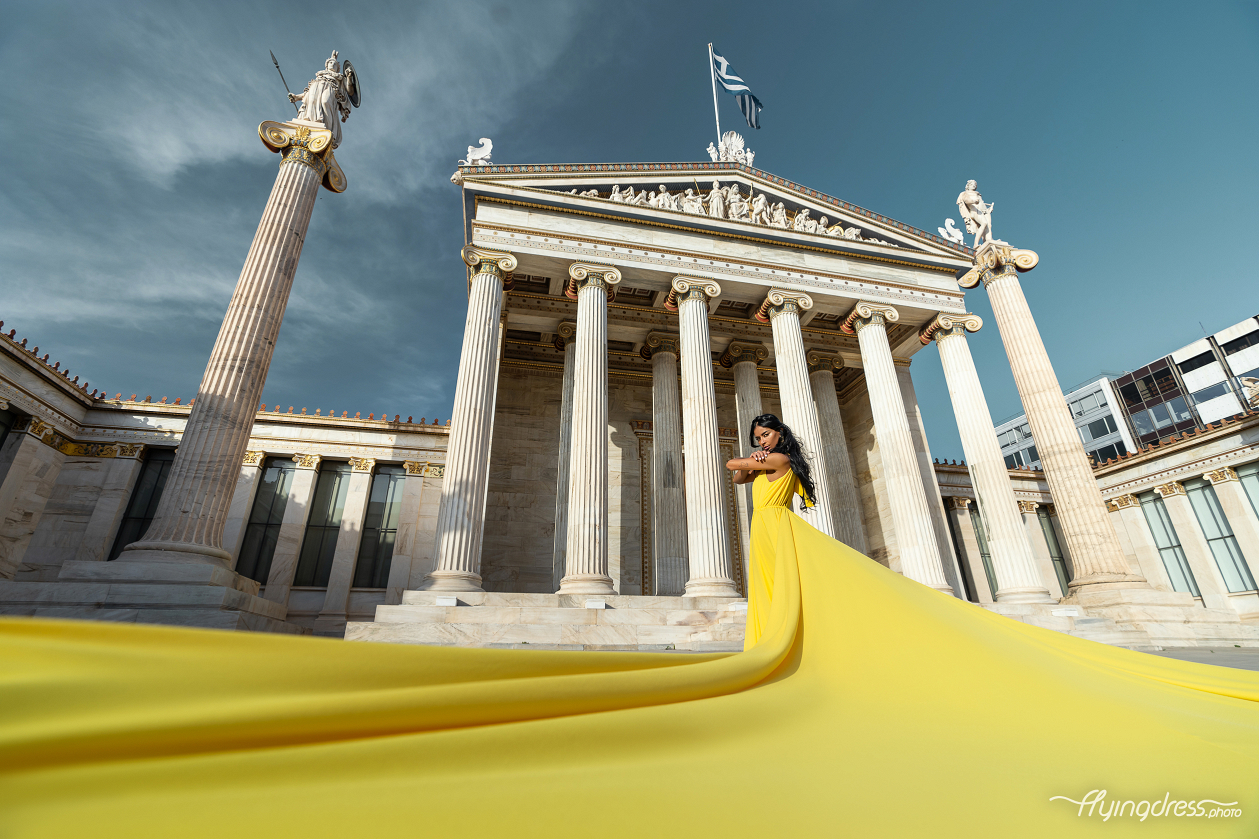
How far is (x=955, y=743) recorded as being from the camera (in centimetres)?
241

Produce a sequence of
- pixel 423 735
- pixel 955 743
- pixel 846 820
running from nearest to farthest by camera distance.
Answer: pixel 423 735
pixel 846 820
pixel 955 743

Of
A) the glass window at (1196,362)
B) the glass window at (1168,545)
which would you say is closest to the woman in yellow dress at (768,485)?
the glass window at (1168,545)

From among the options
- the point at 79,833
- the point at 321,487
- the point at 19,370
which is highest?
the point at 19,370

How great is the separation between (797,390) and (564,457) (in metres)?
7.65

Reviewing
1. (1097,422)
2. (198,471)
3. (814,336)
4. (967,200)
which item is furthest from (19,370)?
(1097,422)

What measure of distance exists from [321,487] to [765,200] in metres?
19.5

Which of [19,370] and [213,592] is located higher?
[19,370]

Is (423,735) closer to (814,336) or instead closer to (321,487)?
(321,487)

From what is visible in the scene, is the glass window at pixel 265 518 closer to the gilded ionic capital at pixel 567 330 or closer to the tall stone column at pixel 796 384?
the gilded ionic capital at pixel 567 330

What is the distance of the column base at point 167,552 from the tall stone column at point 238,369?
0.02 metres

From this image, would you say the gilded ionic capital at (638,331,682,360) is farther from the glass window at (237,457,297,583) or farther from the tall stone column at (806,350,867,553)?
the glass window at (237,457,297,583)

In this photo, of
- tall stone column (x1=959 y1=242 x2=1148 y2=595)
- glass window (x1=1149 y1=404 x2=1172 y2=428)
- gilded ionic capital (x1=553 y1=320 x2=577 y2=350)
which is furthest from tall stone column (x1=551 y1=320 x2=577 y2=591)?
glass window (x1=1149 y1=404 x2=1172 y2=428)

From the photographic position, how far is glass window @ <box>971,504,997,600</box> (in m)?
24.7

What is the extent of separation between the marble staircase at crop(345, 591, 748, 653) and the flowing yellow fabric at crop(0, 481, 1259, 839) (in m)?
8.07
